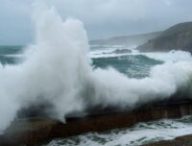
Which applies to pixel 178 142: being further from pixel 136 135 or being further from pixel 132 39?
pixel 132 39

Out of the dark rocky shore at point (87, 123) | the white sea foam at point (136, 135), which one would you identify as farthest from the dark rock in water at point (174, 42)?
the white sea foam at point (136, 135)

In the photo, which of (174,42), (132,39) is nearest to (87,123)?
(174,42)

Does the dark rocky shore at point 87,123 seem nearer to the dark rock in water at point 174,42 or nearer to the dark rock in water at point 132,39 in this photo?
the dark rock in water at point 174,42

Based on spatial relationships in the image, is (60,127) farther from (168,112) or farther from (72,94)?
(168,112)

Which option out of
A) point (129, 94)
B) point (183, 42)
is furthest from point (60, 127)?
point (183, 42)

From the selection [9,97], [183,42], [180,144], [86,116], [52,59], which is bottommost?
[180,144]

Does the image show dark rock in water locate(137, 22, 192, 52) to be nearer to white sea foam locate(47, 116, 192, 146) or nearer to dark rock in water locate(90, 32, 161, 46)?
dark rock in water locate(90, 32, 161, 46)
